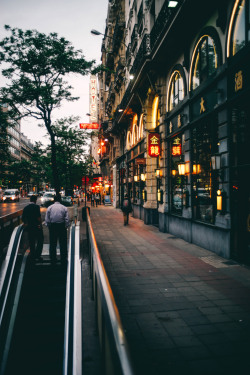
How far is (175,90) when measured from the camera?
44.0 feet

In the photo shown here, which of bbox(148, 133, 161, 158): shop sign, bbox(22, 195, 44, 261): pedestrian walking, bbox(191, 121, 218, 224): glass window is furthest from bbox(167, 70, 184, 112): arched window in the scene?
bbox(22, 195, 44, 261): pedestrian walking

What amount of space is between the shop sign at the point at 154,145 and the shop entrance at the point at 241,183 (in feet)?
22.3

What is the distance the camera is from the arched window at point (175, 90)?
1266 cm

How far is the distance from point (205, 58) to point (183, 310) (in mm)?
8731

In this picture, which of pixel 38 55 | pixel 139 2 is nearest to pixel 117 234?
pixel 38 55

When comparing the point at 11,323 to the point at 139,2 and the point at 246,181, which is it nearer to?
the point at 246,181

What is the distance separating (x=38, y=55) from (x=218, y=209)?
19.2m

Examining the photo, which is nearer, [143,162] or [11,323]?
[11,323]

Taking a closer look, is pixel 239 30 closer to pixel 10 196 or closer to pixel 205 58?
pixel 205 58

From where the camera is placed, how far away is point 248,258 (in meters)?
7.72

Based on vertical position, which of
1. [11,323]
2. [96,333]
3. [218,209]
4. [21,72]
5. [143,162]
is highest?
[21,72]

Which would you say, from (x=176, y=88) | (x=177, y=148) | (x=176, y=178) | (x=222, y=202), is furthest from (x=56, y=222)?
(x=176, y=88)

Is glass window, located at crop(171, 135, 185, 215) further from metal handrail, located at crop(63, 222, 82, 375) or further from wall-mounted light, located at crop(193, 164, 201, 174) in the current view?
metal handrail, located at crop(63, 222, 82, 375)

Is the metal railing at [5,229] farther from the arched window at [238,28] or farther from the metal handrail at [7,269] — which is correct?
the arched window at [238,28]
